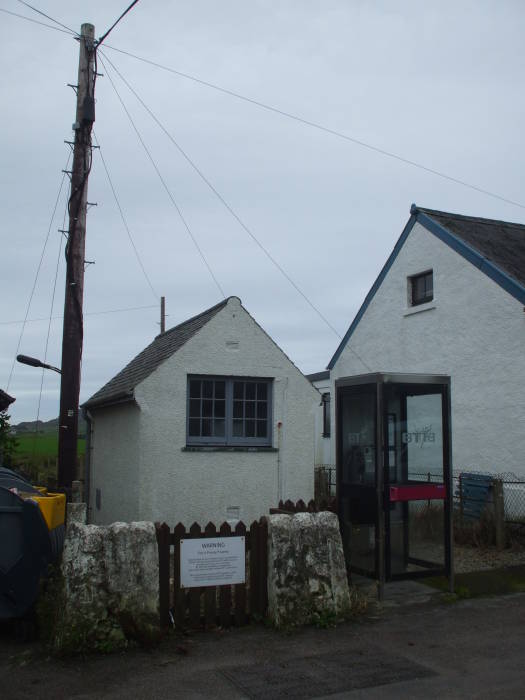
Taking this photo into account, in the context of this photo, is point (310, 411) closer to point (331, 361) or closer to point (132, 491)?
point (132, 491)

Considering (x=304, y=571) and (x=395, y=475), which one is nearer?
(x=304, y=571)

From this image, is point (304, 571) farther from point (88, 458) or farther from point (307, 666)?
point (88, 458)

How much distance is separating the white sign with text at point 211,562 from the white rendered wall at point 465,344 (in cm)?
865

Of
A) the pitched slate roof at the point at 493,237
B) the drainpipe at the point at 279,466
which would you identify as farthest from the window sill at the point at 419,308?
the drainpipe at the point at 279,466

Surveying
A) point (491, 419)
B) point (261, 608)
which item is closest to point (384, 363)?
point (491, 419)

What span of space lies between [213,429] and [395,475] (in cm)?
380

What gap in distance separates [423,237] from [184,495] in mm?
9679

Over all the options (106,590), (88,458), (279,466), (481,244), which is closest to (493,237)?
(481,244)

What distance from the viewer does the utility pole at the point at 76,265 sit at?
9109 mm

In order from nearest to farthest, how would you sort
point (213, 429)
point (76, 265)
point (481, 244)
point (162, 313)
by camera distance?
point (76, 265), point (213, 429), point (481, 244), point (162, 313)

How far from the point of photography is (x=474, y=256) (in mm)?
15766

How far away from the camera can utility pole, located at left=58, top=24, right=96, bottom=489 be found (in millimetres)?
9109

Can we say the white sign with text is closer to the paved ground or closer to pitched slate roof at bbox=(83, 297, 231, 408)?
the paved ground

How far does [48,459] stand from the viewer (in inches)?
1155
